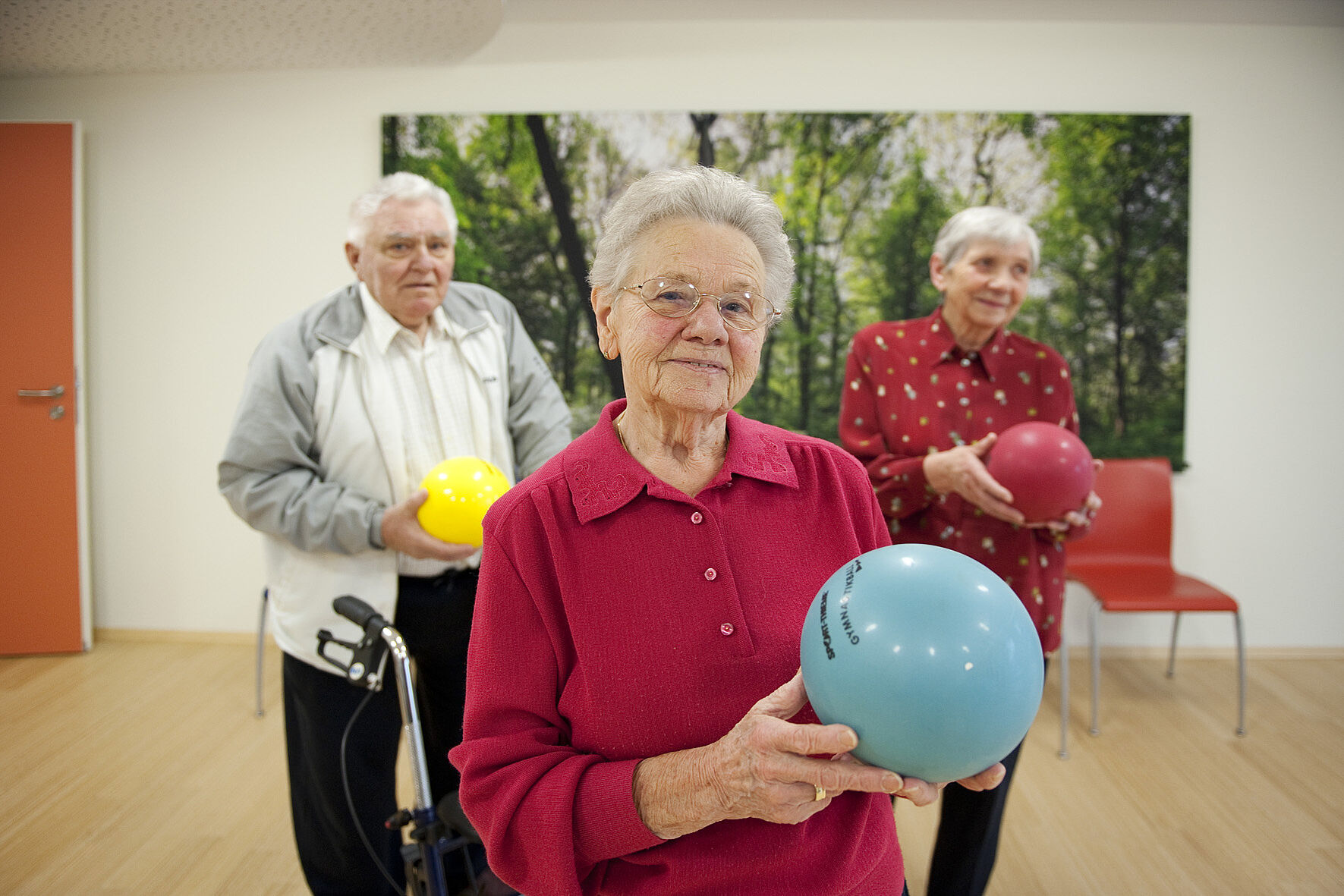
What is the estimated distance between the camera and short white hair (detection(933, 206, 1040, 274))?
193cm

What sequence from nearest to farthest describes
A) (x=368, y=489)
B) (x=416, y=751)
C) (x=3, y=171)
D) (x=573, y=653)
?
1. (x=573, y=653)
2. (x=416, y=751)
3. (x=368, y=489)
4. (x=3, y=171)

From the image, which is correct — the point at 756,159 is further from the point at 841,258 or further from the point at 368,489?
the point at 368,489

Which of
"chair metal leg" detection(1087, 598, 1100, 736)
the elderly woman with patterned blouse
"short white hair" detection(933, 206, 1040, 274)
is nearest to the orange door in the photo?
the elderly woman with patterned blouse

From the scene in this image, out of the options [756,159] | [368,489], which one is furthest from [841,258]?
[368,489]

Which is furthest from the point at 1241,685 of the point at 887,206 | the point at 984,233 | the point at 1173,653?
the point at 887,206

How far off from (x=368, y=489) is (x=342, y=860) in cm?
88

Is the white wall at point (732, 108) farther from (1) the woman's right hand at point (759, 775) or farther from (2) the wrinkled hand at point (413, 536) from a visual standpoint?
(1) the woman's right hand at point (759, 775)

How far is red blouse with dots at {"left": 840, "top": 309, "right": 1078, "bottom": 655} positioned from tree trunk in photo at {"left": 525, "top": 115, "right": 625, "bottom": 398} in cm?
178

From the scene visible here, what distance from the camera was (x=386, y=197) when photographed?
192 centimetres

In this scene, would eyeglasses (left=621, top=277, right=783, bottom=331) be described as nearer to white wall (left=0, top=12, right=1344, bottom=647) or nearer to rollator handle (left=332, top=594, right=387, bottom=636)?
rollator handle (left=332, top=594, right=387, bottom=636)

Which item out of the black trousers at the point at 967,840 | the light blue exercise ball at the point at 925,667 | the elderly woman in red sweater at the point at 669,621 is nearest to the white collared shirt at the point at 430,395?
the elderly woman in red sweater at the point at 669,621

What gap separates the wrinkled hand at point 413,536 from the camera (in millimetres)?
1719

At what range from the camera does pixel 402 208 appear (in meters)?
1.90

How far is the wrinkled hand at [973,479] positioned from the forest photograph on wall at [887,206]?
1.91 meters
